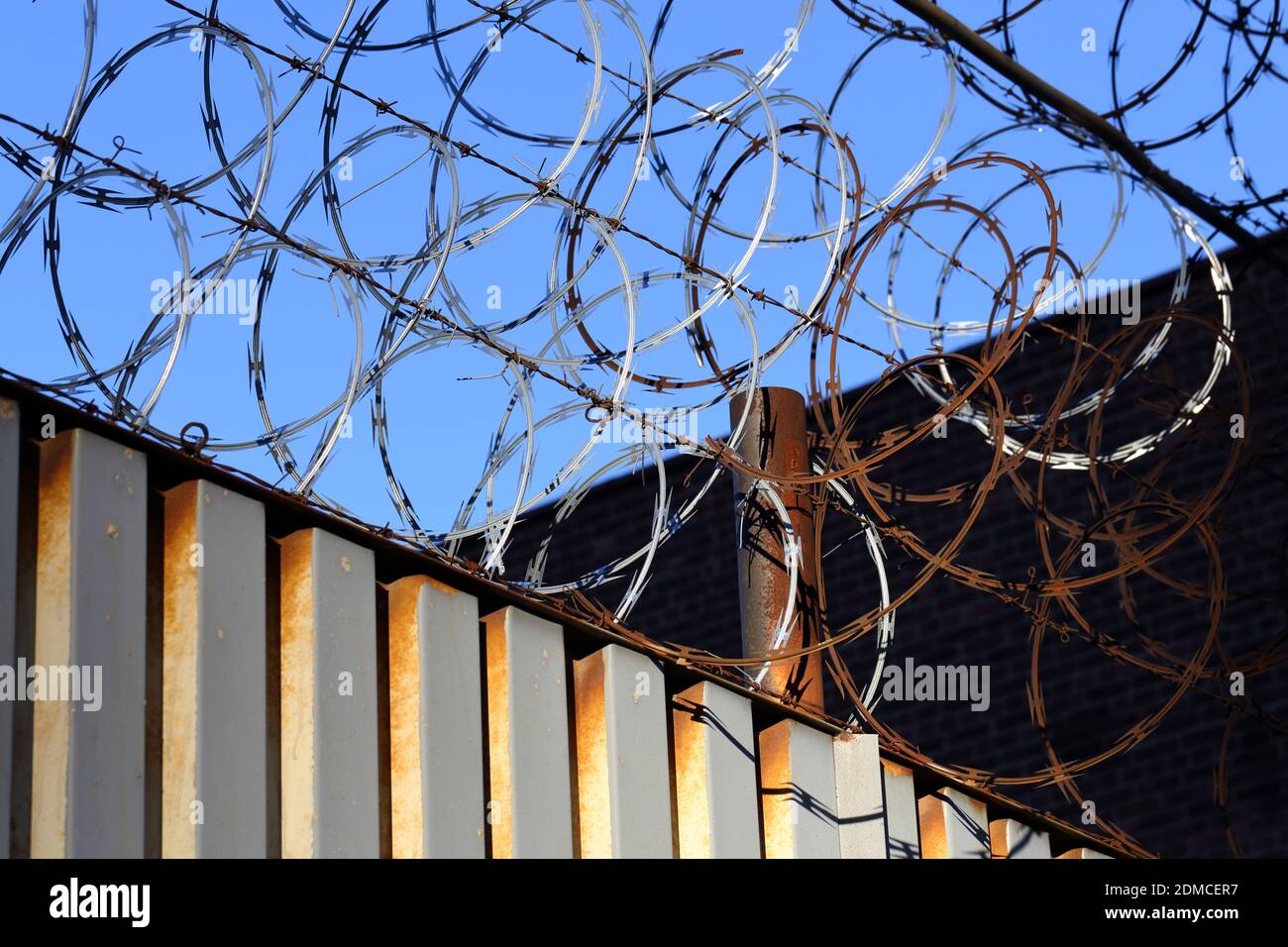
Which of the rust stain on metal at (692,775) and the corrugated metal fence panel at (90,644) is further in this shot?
the rust stain on metal at (692,775)

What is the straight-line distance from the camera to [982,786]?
316 inches

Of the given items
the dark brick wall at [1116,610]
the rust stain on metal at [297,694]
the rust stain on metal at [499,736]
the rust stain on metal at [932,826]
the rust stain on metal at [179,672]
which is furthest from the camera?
the dark brick wall at [1116,610]

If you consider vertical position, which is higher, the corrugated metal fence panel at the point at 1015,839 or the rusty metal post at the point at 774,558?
the rusty metal post at the point at 774,558

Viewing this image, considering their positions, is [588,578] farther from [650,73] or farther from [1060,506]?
[1060,506]

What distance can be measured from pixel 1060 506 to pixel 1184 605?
50.1 inches

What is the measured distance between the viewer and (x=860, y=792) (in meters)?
7.43

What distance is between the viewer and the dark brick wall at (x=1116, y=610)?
1346 centimetres

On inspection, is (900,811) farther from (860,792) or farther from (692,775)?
(692,775)

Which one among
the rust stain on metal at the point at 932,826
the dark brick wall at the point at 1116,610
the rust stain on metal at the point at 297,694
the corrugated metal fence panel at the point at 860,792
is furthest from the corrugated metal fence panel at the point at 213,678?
the dark brick wall at the point at 1116,610

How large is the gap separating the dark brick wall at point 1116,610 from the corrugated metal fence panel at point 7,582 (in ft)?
28.6

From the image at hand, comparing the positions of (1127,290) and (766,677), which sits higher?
(1127,290)

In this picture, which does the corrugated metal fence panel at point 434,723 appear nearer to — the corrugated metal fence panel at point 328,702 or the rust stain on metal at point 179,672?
the corrugated metal fence panel at point 328,702
